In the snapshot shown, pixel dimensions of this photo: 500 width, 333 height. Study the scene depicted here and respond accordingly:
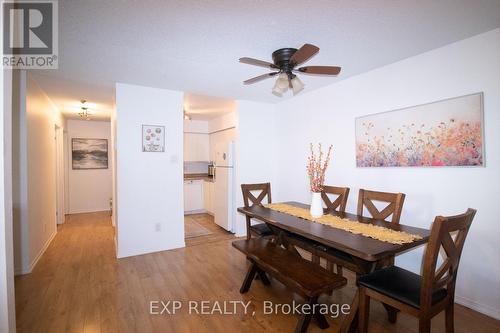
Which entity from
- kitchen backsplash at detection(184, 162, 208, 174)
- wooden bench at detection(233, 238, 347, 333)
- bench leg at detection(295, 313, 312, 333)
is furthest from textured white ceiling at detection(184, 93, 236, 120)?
bench leg at detection(295, 313, 312, 333)

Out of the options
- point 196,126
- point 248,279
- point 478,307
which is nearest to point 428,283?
point 478,307

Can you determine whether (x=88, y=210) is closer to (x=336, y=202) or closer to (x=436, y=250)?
(x=336, y=202)

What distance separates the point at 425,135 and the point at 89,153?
6808mm

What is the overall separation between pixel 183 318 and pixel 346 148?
2.63 m

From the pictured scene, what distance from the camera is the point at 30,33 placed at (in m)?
1.88

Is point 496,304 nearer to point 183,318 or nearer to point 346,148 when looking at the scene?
point 346,148

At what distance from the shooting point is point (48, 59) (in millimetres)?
2393

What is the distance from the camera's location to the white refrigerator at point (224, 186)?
4.19 m

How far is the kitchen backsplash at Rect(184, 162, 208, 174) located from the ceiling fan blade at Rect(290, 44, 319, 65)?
4656 mm

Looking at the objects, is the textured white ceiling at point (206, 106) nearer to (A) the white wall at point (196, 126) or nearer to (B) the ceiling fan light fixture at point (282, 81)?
(A) the white wall at point (196, 126)

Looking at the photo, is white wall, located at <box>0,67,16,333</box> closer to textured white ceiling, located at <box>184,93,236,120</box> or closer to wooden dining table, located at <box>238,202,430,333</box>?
wooden dining table, located at <box>238,202,430,333</box>

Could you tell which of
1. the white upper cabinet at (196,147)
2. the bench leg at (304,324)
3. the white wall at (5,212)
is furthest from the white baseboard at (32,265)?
the bench leg at (304,324)

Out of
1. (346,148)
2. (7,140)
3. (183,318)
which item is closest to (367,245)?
(183,318)

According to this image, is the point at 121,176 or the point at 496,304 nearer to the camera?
the point at 496,304
